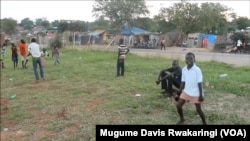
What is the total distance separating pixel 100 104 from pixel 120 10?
3837 cm

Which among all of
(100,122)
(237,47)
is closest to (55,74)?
(100,122)

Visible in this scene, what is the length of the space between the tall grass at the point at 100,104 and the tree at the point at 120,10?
33.7m

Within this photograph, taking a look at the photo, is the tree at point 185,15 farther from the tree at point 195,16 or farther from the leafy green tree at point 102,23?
the leafy green tree at point 102,23

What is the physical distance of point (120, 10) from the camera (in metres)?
45.6

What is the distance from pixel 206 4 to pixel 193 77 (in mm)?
37690

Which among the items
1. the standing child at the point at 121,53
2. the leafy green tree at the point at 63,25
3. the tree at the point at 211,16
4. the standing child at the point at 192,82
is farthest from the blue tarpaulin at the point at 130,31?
the standing child at the point at 192,82

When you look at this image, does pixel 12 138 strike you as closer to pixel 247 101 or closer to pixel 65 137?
pixel 65 137

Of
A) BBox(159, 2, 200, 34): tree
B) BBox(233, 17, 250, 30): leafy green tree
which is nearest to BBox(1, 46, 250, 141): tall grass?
BBox(159, 2, 200, 34): tree

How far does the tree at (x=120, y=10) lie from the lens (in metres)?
45.2

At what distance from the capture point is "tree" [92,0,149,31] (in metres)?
45.2

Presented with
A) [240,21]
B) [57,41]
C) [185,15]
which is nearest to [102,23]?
[185,15]

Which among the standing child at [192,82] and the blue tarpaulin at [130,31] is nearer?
the standing child at [192,82]

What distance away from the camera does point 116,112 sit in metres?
7.36

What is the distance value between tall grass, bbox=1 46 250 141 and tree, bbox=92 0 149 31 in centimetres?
3368
